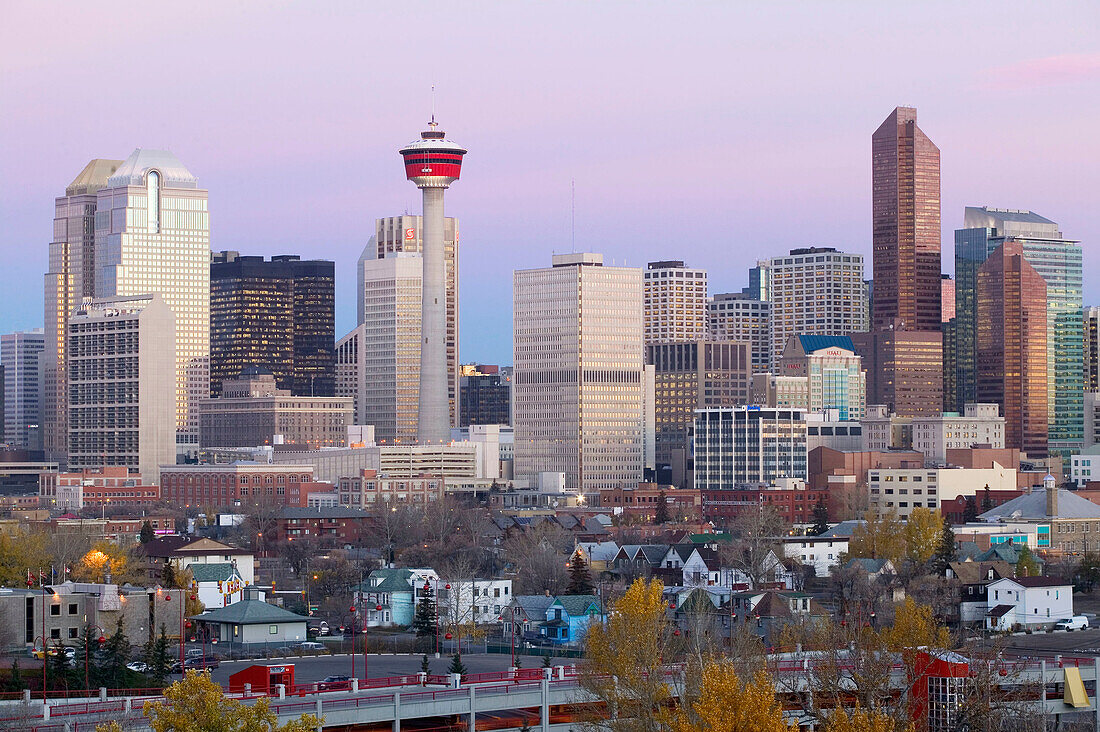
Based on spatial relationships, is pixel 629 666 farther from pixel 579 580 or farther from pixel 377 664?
pixel 579 580

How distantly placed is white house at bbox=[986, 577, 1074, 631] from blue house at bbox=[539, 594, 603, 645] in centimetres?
2100

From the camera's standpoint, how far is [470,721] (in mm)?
63562

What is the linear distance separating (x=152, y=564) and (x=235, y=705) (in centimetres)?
8178

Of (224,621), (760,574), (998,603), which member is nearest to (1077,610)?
(998,603)

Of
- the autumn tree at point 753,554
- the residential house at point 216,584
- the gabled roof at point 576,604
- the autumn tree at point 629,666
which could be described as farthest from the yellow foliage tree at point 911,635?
the residential house at point 216,584

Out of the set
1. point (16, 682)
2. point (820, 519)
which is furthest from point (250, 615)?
point (820, 519)

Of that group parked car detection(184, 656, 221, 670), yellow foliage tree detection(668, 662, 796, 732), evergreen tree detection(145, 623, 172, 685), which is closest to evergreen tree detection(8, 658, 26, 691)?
evergreen tree detection(145, 623, 172, 685)

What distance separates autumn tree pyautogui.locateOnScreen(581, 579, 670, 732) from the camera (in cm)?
5778

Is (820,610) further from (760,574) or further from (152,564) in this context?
(152,564)

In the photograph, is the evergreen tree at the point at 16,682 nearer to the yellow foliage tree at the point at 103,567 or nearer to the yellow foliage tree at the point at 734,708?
the yellow foliage tree at the point at 734,708

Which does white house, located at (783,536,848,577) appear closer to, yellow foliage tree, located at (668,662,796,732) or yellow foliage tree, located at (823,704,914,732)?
yellow foliage tree, located at (823,704,914,732)

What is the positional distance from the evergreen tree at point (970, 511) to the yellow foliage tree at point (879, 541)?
1301 inches

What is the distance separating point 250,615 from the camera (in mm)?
98562

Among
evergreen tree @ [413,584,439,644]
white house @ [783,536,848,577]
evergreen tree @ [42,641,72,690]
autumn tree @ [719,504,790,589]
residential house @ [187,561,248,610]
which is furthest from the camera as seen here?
white house @ [783,536,848,577]
